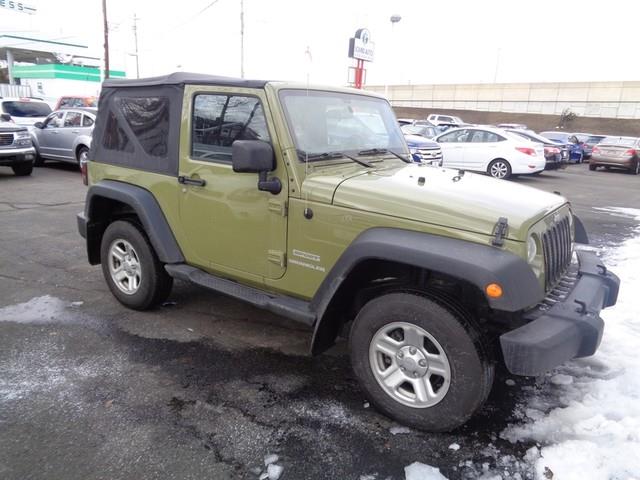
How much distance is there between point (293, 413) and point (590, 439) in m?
1.73

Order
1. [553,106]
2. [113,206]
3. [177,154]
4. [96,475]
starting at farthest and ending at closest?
1. [553,106]
2. [113,206]
3. [177,154]
4. [96,475]

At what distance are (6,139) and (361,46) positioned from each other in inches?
507

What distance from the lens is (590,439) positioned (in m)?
2.83

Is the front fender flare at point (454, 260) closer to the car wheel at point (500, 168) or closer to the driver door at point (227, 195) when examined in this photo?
the driver door at point (227, 195)

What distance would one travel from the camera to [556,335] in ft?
8.38

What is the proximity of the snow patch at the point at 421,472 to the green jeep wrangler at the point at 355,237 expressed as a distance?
0.28 metres

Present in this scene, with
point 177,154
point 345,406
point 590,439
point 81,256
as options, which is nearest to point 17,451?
point 345,406

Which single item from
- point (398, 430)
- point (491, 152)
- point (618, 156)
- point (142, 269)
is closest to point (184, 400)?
point (398, 430)

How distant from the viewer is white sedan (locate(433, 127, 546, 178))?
14.7 metres

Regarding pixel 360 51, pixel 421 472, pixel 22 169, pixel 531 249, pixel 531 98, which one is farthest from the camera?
pixel 531 98

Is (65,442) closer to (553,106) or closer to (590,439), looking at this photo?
(590,439)

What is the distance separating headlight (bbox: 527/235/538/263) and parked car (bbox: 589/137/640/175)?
2046 centimetres

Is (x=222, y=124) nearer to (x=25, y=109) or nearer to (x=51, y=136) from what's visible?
(x=51, y=136)

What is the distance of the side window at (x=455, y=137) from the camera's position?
Result: 15344 mm
